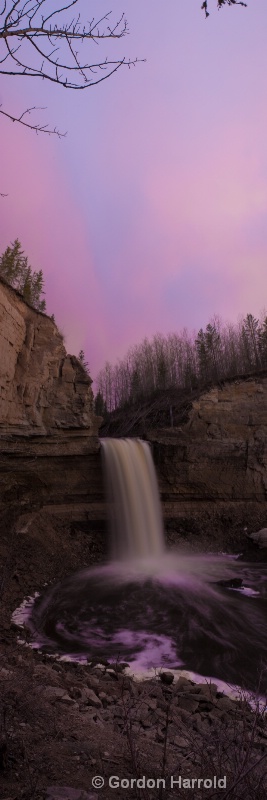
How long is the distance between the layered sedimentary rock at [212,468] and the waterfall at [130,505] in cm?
105

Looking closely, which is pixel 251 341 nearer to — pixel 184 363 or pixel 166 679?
pixel 184 363

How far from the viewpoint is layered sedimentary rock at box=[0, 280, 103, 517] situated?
1315 centimetres

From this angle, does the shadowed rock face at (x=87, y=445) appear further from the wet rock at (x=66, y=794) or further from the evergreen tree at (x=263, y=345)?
the evergreen tree at (x=263, y=345)

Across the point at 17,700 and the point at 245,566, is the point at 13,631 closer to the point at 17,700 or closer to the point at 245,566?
the point at 17,700

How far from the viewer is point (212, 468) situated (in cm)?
1888

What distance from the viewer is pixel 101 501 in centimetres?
1738

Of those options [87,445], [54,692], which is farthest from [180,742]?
[87,445]

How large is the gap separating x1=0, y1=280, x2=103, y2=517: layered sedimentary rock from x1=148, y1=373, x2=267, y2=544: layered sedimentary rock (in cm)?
369

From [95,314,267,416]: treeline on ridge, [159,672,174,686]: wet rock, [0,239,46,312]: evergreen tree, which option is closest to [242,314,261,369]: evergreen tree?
[95,314,267,416]: treeline on ridge

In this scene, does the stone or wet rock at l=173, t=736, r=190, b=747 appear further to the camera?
the stone

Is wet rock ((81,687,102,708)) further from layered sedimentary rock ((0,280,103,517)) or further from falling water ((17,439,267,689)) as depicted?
layered sedimentary rock ((0,280,103,517))

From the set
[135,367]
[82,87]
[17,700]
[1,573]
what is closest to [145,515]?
[1,573]

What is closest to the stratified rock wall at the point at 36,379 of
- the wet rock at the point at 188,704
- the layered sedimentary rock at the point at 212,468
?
the layered sedimentary rock at the point at 212,468

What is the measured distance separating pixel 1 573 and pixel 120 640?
184 inches
